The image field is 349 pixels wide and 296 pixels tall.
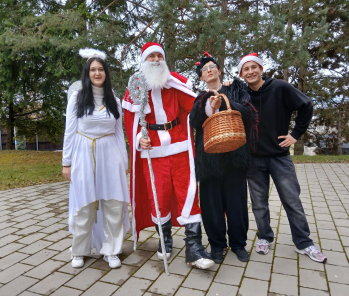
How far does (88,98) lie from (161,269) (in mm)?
1789

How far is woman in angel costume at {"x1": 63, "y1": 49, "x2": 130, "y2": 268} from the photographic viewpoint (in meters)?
2.83

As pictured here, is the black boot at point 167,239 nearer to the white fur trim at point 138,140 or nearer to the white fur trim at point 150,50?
the white fur trim at point 138,140

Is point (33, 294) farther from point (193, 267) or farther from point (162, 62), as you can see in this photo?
point (162, 62)

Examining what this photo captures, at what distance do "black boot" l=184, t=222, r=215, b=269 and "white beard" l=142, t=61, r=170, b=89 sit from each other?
1441 mm

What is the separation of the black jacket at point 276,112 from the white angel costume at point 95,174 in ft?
4.72

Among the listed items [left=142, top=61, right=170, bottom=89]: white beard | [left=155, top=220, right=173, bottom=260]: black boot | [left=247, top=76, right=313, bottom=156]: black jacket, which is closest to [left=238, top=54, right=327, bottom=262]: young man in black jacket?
[left=247, top=76, right=313, bottom=156]: black jacket

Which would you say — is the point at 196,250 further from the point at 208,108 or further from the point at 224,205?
the point at 208,108

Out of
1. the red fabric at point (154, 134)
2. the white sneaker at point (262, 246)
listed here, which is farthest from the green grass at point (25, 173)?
the white sneaker at point (262, 246)

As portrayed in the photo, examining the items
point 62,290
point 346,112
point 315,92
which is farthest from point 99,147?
point 346,112

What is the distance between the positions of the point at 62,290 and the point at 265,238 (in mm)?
2077

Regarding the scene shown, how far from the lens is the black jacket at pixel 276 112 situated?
9.50 feet

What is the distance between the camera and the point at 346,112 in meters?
14.1

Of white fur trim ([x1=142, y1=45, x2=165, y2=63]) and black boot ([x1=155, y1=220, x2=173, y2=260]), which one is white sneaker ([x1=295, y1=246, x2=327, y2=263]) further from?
white fur trim ([x1=142, y1=45, x2=165, y2=63])

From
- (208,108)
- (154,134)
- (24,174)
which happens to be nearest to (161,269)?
(154,134)
